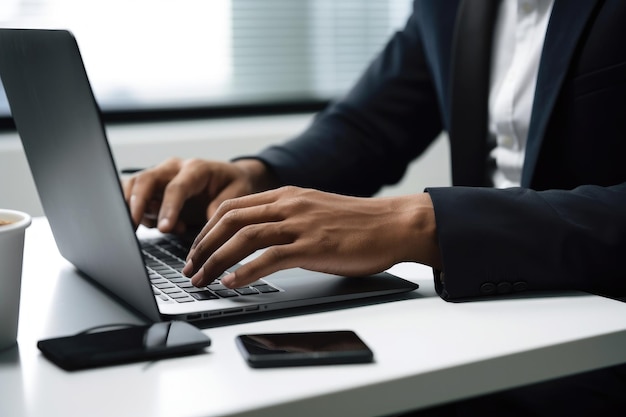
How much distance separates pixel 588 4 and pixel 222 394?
75 cm

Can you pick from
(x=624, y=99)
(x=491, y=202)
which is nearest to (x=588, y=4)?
(x=624, y=99)

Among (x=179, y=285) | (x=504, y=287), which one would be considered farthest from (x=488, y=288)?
(x=179, y=285)

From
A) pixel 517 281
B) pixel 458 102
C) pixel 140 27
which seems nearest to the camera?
pixel 517 281

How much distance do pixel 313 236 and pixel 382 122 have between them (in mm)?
774

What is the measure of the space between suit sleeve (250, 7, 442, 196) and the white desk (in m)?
0.68

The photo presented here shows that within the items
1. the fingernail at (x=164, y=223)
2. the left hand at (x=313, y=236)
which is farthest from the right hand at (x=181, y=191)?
the left hand at (x=313, y=236)

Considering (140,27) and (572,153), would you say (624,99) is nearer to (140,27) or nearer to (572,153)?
(572,153)

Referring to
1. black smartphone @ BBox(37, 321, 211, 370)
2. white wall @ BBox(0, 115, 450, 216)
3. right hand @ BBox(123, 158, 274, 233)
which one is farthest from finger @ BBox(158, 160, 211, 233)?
white wall @ BBox(0, 115, 450, 216)

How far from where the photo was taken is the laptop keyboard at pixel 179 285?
730 mm

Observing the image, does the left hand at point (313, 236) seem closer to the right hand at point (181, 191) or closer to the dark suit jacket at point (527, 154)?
the dark suit jacket at point (527, 154)

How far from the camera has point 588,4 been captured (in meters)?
1.02

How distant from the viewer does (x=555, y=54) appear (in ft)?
3.41

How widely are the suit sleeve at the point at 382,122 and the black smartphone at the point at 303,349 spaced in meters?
0.79

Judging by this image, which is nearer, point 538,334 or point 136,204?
point 538,334
